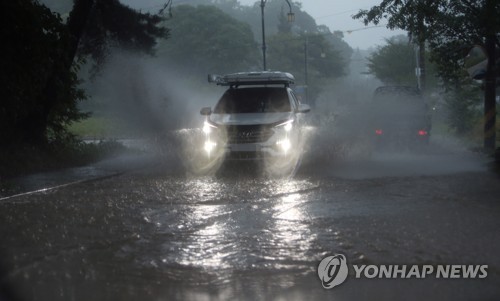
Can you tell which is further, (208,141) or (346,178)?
(208,141)

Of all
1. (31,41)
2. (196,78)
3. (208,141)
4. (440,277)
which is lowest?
(440,277)

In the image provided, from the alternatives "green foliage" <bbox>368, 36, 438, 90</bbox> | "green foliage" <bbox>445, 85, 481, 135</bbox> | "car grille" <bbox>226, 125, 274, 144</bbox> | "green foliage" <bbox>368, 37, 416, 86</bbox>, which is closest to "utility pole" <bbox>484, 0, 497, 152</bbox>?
"car grille" <bbox>226, 125, 274, 144</bbox>

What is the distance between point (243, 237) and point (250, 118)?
6.67m

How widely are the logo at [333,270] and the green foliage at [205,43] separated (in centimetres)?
6528

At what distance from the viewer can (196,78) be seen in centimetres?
6931

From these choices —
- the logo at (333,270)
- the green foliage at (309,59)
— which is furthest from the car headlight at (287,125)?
the green foliage at (309,59)

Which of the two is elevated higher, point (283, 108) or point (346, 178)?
point (283, 108)

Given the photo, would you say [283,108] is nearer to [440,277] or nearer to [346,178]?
[346,178]

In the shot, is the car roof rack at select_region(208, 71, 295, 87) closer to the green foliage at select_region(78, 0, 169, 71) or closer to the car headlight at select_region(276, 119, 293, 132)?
the car headlight at select_region(276, 119, 293, 132)

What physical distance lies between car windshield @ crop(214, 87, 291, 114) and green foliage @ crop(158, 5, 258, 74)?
5621 centimetres

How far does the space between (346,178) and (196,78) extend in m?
59.2

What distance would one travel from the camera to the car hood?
42.0 feet

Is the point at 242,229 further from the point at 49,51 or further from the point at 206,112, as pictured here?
the point at 49,51

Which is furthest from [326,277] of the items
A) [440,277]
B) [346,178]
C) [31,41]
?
[31,41]
